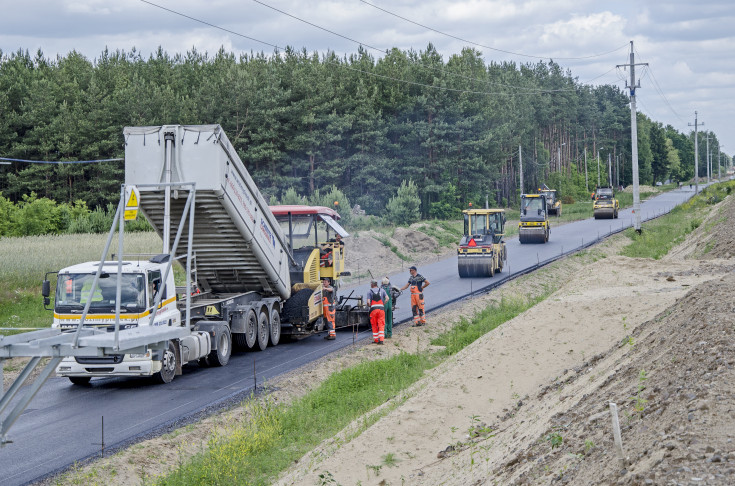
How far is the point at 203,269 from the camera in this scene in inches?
669

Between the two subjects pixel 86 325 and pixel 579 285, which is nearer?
pixel 86 325

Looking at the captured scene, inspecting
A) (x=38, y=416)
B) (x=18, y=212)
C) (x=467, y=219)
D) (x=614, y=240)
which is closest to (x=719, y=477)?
(x=38, y=416)

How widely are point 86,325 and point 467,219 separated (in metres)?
19.0

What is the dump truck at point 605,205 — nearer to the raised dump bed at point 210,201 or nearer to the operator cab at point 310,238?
the operator cab at point 310,238

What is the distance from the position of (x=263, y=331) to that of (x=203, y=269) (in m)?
2.11

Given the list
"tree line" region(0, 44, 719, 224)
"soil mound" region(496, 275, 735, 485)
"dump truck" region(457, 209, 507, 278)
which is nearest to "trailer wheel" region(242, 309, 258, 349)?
"soil mound" region(496, 275, 735, 485)

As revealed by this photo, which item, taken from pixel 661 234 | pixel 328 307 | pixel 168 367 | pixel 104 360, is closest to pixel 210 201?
pixel 168 367

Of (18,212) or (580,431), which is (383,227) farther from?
(580,431)

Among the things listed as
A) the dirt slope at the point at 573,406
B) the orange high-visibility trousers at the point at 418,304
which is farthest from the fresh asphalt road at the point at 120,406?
the dirt slope at the point at 573,406

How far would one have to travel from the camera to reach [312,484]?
29.0 ft

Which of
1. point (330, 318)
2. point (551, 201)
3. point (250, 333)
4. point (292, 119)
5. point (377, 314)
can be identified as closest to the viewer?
point (250, 333)

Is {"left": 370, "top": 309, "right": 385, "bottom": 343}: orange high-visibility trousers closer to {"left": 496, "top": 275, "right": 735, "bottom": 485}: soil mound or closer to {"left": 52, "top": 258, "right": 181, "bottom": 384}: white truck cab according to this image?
{"left": 52, "top": 258, "right": 181, "bottom": 384}: white truck cab

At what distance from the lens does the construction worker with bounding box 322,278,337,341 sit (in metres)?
19.1

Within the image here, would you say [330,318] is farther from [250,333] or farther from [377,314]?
[250,333]
